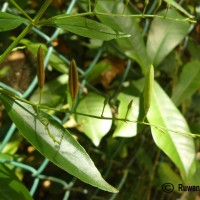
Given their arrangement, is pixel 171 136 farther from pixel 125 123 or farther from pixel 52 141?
pixel 52 141

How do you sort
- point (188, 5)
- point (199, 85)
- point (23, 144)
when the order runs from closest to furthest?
point (199, 85)
point (23, 144)
point (188, 5)

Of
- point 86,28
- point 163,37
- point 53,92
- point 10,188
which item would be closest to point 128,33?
point 163,37

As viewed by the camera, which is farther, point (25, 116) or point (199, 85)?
point (199, 85)

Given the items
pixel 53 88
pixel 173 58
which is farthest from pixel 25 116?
pixel 173 58

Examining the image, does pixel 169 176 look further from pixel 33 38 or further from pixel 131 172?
pixel 33 38

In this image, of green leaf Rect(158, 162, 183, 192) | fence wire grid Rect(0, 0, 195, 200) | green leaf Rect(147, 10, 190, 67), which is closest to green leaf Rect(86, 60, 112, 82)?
fence wire grid Rect(0, 0, 195, 200)

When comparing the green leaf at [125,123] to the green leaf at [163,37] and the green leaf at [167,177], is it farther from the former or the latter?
the green leaf at [167,177]
